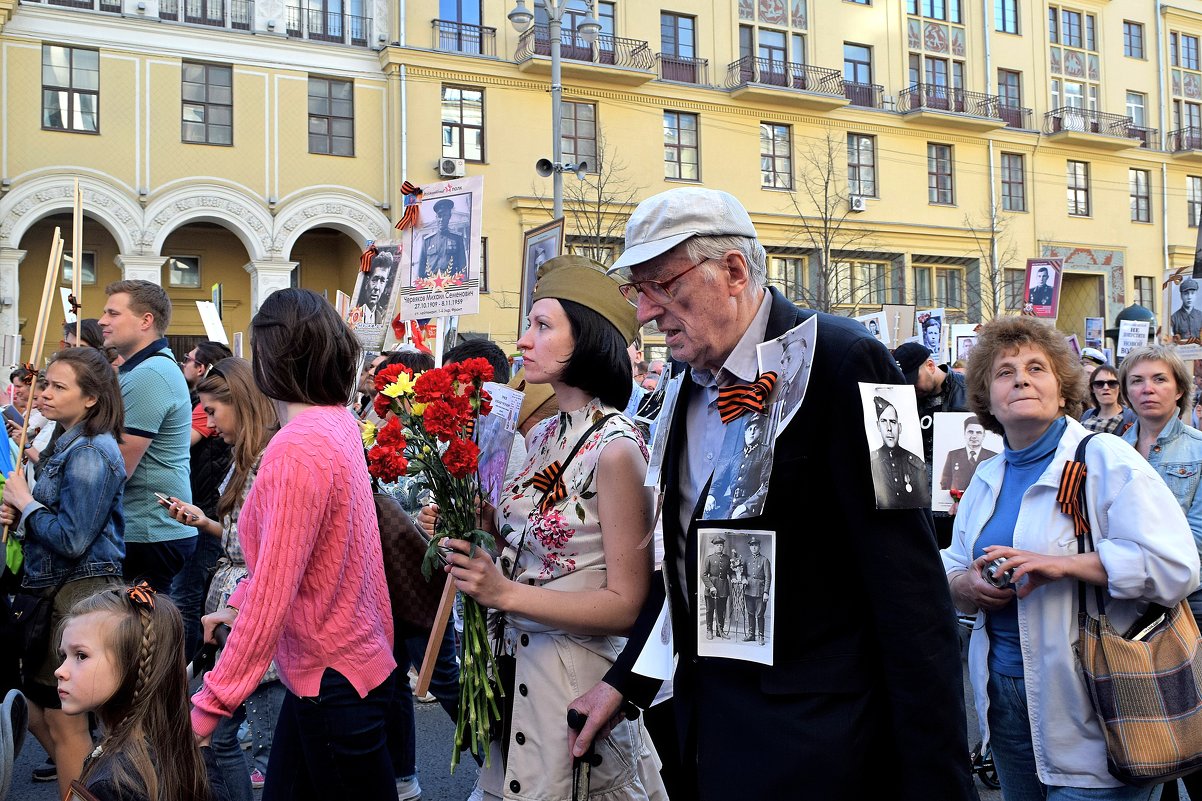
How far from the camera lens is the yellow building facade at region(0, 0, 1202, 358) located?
80.1ft

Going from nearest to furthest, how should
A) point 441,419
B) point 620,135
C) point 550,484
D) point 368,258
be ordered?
point 441,419 → point 550,484 → point 368,258 → point 620,135

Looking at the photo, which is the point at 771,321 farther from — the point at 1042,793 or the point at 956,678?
the point at 1042,793

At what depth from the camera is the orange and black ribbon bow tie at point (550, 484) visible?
2.93m

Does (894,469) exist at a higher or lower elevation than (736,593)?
higher

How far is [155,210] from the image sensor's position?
24391mm

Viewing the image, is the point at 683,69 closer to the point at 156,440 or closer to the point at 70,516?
the point at 156,440

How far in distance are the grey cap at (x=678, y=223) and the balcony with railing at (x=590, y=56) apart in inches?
1056

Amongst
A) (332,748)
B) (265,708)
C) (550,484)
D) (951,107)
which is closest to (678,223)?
(550,484)

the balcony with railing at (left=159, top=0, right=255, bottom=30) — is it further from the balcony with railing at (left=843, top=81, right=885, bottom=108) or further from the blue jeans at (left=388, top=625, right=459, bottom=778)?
the blue jeans at (left=388, top=625, right=459, bottom=778)

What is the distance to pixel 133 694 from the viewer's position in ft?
10.4

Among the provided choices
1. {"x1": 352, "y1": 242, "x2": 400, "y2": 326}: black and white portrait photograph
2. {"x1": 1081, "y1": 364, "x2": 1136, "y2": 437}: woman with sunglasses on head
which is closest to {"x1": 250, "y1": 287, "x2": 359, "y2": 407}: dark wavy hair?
{"x1": 352, "y1": 242, "x2": 400, "y2": 326}: black and white portrait photograph

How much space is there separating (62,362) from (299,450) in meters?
2.46

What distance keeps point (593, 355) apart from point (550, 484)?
39 centimetres

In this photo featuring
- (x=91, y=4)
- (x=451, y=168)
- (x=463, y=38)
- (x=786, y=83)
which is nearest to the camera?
(x=91, y=4)
